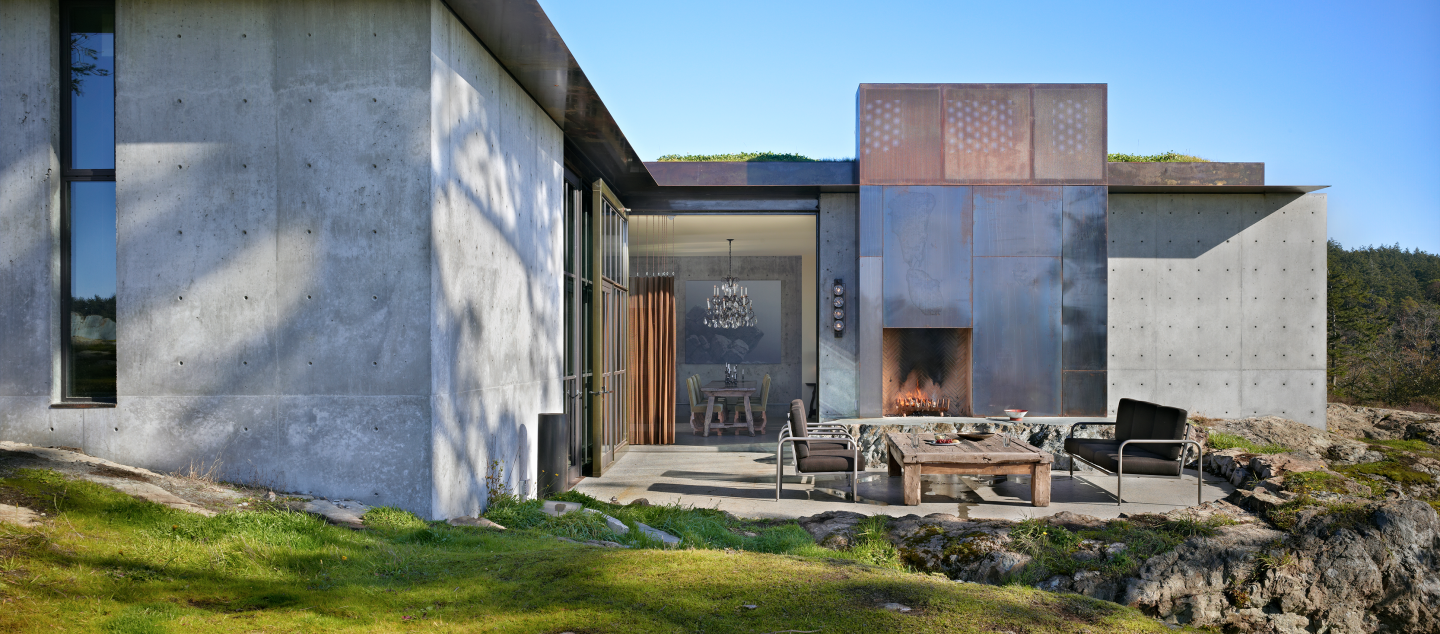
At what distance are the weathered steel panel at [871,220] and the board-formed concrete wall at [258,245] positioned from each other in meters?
6.23

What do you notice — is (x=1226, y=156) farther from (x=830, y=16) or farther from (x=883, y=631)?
(x=883, y=631)

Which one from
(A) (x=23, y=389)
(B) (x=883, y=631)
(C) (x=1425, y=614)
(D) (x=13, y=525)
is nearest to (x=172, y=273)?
(A) (x=23, y=389)

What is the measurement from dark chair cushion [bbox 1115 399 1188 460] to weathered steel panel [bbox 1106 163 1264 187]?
11.6 ft

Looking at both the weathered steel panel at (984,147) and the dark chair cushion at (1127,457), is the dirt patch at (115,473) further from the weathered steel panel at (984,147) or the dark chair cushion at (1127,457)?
the weathered steel panel at (984,147)

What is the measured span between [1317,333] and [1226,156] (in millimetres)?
2733

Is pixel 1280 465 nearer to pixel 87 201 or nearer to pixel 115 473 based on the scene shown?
pixel 115 473

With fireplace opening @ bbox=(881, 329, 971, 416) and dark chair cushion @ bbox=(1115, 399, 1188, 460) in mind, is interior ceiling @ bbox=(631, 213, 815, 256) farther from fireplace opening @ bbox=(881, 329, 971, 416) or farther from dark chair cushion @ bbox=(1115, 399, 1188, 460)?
dark chair cushion @ bbox=(1115, 399, 1188, 460)

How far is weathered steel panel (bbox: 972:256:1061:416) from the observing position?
9562 millimetres

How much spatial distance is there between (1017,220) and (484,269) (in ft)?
23.1

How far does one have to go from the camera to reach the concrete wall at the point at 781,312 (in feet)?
52.4

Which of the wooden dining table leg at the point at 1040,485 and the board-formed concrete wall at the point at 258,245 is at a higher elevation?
the board-formed concrete wall at the point at 258,245

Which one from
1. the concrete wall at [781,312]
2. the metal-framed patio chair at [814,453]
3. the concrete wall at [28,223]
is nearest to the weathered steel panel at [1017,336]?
the metal-framed patio chair at [814,453]

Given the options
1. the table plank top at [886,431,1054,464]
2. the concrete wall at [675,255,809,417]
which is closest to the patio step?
the table plank top at [886,431,1054,464]

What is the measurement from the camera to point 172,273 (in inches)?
172
